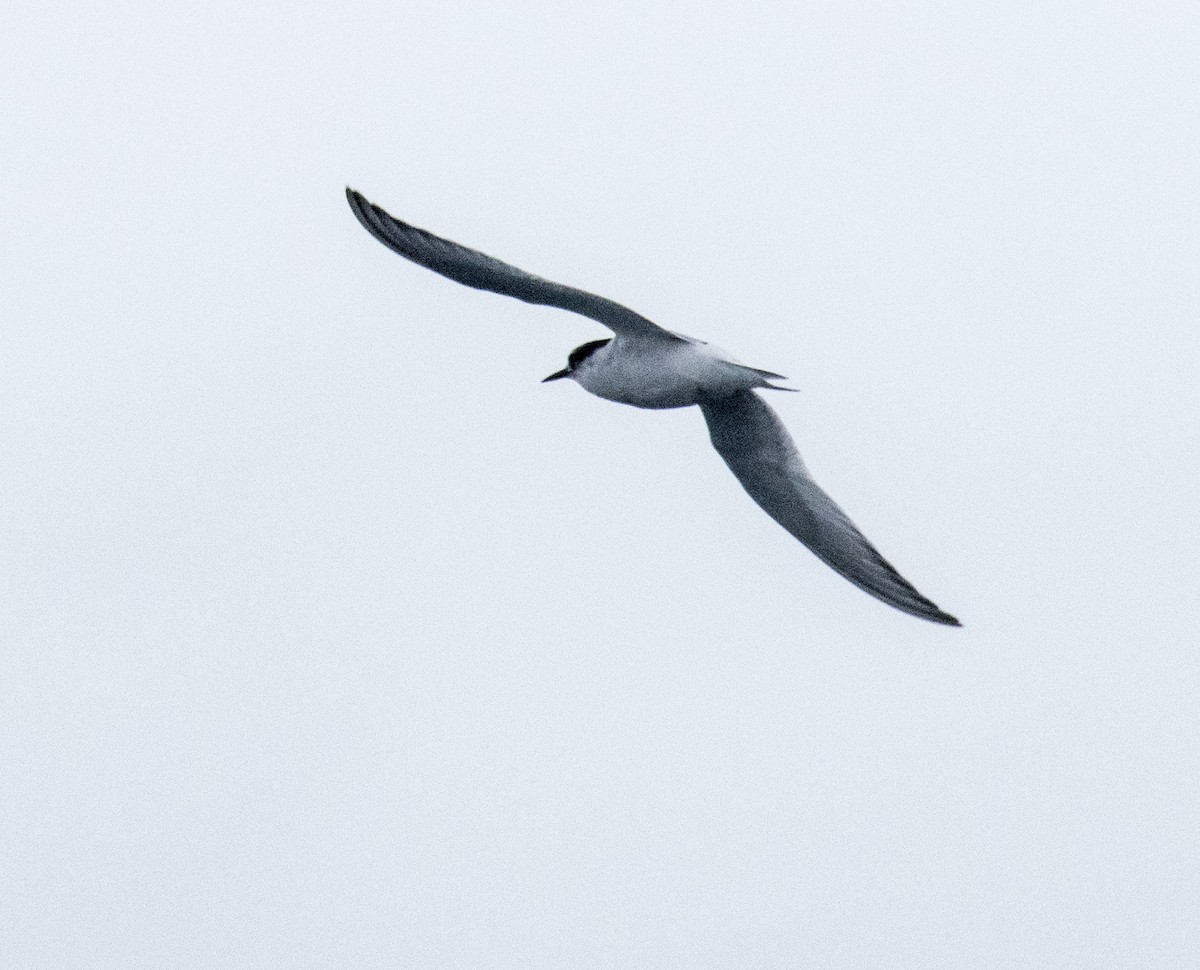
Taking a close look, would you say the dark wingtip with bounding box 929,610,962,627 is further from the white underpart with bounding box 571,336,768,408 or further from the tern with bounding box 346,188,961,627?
the white underpart with bounding box 571,336,768,408

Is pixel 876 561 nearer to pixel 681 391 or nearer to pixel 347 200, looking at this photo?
pixel 681 391

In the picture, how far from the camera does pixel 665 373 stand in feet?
39.9

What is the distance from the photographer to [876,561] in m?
13.3

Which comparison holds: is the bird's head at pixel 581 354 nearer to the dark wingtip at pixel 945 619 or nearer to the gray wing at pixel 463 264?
the gray wing at pixel 463 264

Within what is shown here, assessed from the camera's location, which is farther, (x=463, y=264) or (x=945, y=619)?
(x=945, y=619)

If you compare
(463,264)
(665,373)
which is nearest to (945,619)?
(665,373)

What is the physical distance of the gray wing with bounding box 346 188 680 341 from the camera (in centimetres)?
1083

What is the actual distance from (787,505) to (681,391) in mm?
1923

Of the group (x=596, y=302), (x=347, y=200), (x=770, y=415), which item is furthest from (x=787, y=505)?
(x=347, y=200)

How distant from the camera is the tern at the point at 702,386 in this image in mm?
11023

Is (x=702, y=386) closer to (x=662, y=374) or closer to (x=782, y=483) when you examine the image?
(x=662, y=374)

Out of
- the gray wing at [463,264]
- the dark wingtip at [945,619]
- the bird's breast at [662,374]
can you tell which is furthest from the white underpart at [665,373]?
the dark wingtip at [945,619]

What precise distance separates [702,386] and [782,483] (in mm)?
1862

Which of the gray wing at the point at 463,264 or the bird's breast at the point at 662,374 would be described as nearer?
the gray wing at the point at 463,264
